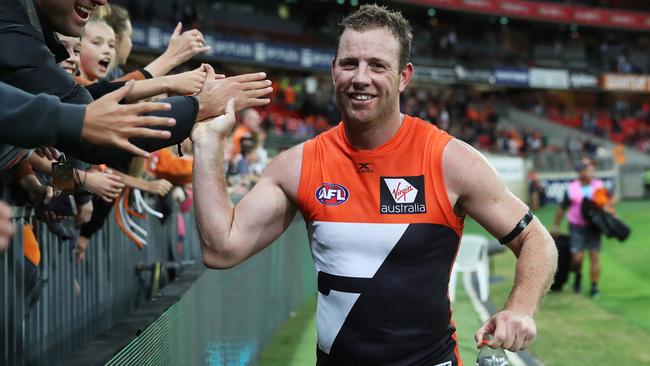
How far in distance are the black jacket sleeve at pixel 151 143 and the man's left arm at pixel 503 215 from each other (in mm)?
1015

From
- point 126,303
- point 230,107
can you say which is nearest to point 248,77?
point 230,107

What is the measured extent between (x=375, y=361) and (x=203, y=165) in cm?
99

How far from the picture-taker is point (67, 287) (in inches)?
169

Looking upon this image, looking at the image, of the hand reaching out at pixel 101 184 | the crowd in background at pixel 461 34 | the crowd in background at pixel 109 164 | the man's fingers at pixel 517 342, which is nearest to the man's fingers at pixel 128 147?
the crowd in background at pixel 109 164

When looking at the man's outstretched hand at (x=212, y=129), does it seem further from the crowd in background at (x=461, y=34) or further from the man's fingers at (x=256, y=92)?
the crowd in background at (x=461, y=34)

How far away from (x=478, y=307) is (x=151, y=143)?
8674 mm

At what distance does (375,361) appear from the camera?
9.80 feet

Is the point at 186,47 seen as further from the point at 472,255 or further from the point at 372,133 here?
the point at 472,255

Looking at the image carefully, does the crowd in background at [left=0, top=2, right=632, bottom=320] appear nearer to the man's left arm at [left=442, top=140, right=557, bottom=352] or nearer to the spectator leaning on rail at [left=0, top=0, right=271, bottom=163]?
the spectator leaning on rail at [left=0, top=0, right=271, bottom=163]

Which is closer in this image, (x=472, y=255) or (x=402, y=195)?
(x=402, y=195)

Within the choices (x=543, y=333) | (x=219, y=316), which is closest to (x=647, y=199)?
(x=543, y=333)

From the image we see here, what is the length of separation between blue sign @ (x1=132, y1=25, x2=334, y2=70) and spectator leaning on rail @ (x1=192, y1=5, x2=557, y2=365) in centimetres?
2653

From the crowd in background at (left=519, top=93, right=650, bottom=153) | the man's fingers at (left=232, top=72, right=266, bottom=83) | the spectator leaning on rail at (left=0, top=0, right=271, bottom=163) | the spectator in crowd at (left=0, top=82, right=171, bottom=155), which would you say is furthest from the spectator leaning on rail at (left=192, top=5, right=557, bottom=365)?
the crowd in background at (left=519, top=93, right=650, bottom=153)

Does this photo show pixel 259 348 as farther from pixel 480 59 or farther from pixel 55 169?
pixel 480 59
